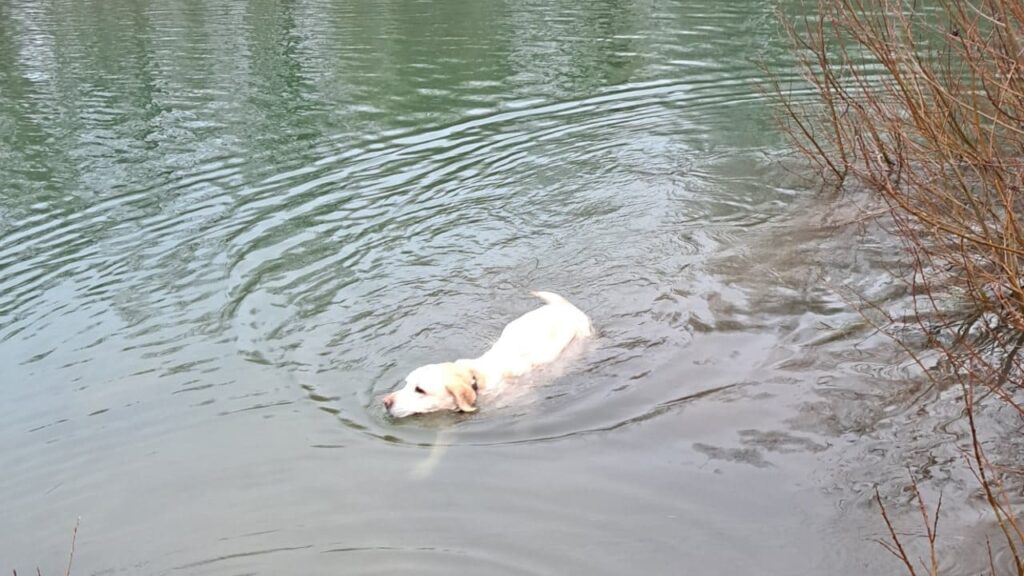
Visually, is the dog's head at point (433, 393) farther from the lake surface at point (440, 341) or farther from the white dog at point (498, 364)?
the lake surface at point (440, 341)

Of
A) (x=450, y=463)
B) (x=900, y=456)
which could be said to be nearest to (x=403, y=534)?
(x=450, y=463)

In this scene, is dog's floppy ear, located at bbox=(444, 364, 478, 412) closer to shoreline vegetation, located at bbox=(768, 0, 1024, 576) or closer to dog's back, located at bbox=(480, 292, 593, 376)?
dog's back, located at bbox=(480, 292, 593, 376)

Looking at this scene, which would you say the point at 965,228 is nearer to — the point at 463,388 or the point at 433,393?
the point at 463,388

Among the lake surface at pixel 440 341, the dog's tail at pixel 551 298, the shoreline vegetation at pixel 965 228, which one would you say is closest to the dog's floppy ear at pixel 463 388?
the lake surface at pixel 440 341

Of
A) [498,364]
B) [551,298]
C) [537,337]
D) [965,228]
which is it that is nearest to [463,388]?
[498,364]

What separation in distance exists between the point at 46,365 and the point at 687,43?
49.0 feet

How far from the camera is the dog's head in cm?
705

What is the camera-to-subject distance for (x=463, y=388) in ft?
23.3

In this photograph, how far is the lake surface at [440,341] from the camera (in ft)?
19.7

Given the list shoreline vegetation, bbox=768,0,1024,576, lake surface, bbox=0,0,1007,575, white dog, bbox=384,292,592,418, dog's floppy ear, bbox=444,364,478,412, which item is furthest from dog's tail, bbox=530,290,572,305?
shoreline vegetation, bbox=768,0,1024,576

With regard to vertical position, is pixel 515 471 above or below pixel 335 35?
→ below

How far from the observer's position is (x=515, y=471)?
6625mm

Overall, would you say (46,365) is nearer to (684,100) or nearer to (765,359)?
(765,359)

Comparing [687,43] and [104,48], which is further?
[104,48]
